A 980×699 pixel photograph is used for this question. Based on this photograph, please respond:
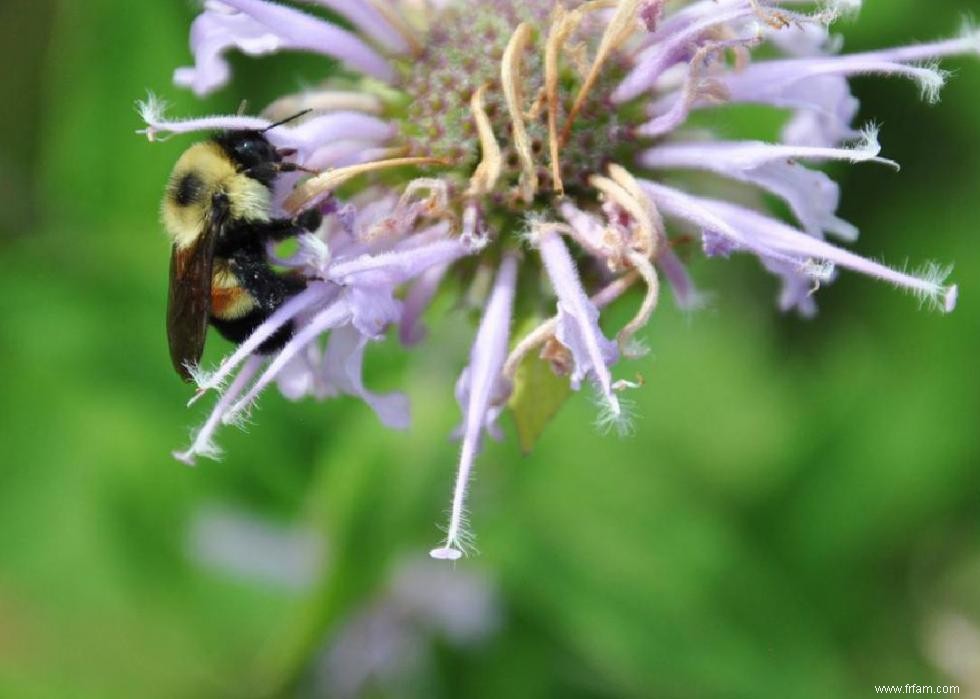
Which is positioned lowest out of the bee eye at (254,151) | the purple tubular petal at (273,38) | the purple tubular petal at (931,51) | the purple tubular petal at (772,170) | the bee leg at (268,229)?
the bee leg at (268,229)

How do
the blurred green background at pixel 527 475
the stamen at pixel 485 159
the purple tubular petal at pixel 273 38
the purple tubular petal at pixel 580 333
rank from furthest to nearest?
1. the blurred green background at pixel 527 475
2. the purple tubular petal at pixel 273 38
3. the stamen at pixel 485 159
4. the purple tubular petal at pixel 580 333

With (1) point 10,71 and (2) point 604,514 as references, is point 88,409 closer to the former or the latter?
(1) point 10,71

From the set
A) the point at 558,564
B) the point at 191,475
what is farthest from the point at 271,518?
the point at 558,564

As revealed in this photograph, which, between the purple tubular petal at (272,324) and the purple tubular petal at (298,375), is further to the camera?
the purple tubular petal at (298,375)

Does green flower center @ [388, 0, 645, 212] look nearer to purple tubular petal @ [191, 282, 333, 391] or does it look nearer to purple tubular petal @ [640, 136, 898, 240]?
purple tubular petal @ [640, 136, 898, 240]

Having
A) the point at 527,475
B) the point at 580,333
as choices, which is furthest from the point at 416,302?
the point at 527,475

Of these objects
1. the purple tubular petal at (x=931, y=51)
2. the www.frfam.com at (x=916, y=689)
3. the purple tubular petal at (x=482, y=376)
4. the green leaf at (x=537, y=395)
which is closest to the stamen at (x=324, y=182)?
the purple tubular petal at (x=482, y=376)

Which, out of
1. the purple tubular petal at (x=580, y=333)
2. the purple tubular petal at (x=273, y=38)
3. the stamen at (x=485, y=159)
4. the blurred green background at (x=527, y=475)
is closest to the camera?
the purple tubular petal at (x=580, y=333)

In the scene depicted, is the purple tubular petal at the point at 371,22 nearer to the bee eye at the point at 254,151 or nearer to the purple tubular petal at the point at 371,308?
the bee eye at the point at 254,151
